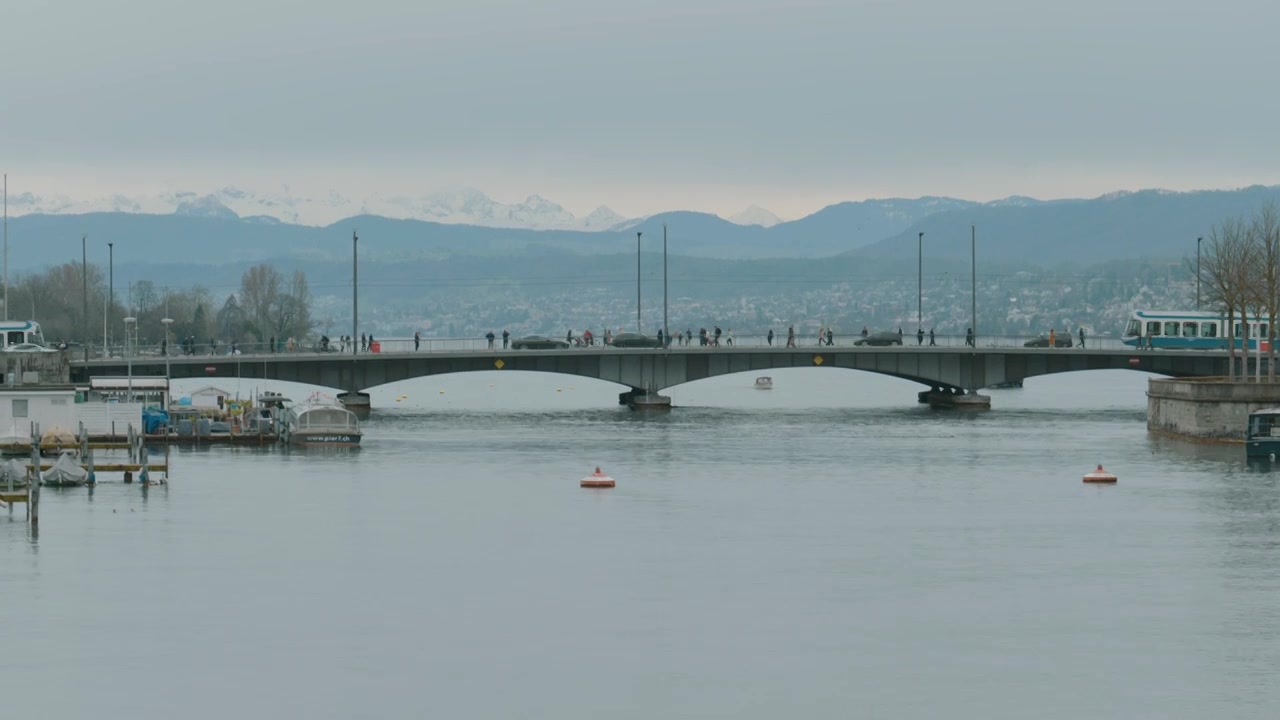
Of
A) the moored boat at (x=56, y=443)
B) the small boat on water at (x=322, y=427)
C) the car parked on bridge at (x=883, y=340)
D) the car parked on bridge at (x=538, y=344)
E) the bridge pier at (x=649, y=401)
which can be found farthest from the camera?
the car parked on bridge at (x=883, y=340)

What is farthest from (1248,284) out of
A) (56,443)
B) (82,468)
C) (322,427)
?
(82,468)

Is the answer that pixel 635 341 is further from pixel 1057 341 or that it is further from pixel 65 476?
pixel 65 476

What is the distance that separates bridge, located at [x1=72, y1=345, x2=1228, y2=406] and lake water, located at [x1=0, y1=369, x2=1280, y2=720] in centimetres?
4876

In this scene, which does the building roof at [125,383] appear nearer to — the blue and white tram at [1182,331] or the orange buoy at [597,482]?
the orange buoy at [597,482]

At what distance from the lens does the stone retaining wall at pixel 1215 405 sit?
370 ft

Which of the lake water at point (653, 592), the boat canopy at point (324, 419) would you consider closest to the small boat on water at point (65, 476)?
the lake water at point (653, 592)

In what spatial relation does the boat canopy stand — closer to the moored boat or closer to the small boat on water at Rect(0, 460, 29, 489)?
the moored boat

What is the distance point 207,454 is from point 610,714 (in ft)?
254

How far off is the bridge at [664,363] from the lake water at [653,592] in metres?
48.8

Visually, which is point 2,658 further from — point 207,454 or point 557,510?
point 207,454

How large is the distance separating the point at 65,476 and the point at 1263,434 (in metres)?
61.4

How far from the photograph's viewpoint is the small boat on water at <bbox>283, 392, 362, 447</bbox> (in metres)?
124

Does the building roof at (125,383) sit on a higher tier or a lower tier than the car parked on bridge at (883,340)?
lower

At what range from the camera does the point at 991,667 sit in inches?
1946
